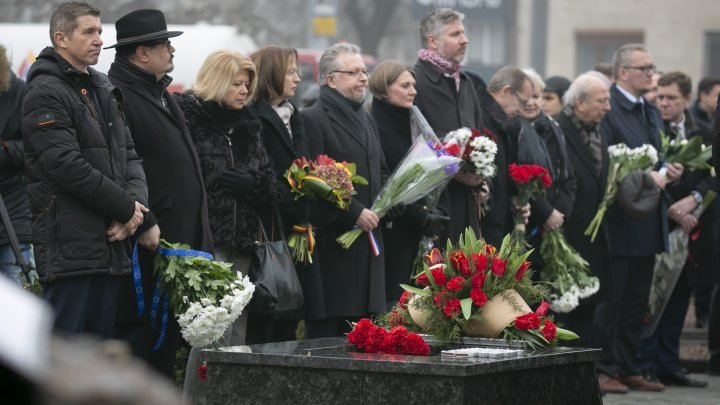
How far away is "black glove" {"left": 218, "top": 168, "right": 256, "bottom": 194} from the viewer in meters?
6.56

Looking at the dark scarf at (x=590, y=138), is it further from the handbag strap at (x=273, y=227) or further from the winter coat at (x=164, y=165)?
the winter coat at (x=164, y=165)

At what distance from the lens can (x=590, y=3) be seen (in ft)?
125

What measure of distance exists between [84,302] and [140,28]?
1534mm

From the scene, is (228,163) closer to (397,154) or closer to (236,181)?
(236,181)

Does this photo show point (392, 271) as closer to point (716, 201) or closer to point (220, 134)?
point (220, 134)

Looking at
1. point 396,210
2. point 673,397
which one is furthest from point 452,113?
point 673,397

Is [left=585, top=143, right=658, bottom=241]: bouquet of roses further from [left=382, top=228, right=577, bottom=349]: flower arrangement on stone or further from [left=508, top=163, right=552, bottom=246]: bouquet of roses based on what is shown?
[left=382, top=228, right=577, bottom=349]: flower arrangement on stone

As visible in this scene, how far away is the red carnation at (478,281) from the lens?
5430mm

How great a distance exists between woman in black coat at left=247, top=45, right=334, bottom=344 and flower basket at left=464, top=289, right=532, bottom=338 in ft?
5.95

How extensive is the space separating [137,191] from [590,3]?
111 feet

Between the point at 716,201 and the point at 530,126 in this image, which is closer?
the point at 530,126

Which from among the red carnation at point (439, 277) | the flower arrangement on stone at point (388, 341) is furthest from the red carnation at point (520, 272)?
the flower arrangement on stone at point (388, 341)

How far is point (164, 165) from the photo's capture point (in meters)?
6.14

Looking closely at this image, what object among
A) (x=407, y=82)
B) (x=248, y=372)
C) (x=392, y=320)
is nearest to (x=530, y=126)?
(x=407, y=82)
